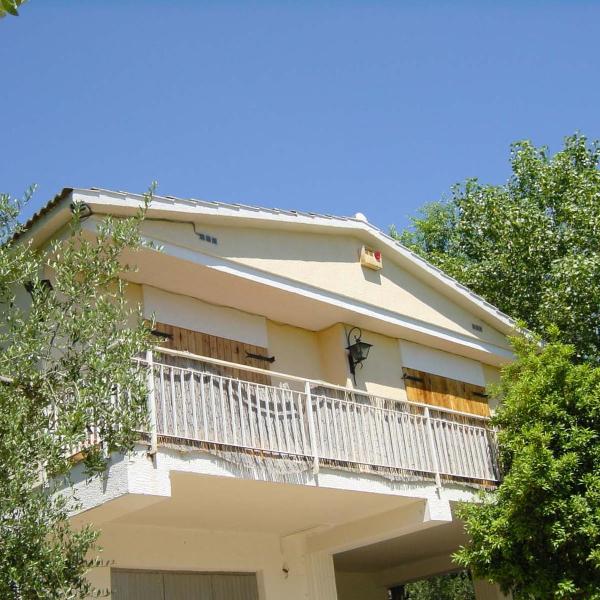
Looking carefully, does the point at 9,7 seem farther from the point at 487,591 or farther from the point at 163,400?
the point at 487,591

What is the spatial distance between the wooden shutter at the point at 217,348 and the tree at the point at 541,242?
6.90 meters

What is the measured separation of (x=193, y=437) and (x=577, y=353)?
35.3ft

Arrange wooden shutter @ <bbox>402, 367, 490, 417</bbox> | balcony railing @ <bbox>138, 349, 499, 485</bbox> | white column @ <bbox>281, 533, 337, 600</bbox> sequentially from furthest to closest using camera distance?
wooden shutter @ <bbox>402, 367, 490, 417</bbox> → white column @ <bbox>281, 533, 337, 600</bbox> → balcony railing @ <bbox>138, 349, 499, 485</bbox>

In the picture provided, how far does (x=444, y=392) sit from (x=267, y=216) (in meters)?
4.48

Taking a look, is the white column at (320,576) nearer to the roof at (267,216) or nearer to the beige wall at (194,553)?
the beige wall at (194,553)

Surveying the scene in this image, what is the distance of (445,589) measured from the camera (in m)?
32.8

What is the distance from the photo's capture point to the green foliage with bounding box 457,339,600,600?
11.9m

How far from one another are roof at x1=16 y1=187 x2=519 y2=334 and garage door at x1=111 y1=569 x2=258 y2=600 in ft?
13.5

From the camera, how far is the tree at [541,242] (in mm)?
18344

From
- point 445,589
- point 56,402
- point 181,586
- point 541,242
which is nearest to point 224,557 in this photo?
point 181,586

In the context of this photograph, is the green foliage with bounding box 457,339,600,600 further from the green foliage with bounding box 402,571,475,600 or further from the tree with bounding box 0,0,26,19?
the green foliage with bounding box 402,571,475,600

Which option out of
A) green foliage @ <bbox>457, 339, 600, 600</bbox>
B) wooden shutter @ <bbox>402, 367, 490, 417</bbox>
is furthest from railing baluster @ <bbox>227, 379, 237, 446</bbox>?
wooden shutter @ <bbox>402, 367, 490, 417</bbox>

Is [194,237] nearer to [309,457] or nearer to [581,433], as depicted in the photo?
[309,457]

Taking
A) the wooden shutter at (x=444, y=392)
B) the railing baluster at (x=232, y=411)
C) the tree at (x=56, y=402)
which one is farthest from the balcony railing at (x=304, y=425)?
the wooden shutter at (x=444, y=392)
